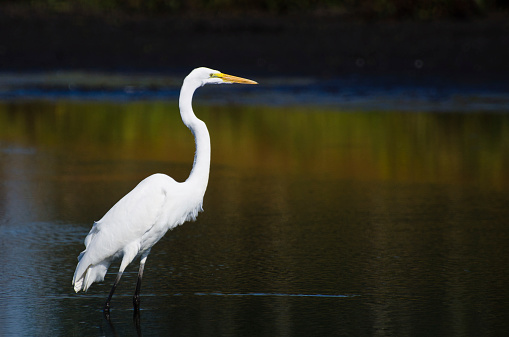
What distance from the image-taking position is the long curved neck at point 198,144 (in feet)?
18.2

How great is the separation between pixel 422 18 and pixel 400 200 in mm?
14601

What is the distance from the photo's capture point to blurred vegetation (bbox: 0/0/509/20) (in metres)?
22.5

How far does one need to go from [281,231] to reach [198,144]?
5.80ft

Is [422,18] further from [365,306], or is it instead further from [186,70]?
[365,306]

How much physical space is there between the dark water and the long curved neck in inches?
25.1

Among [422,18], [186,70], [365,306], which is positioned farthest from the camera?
[422,18]

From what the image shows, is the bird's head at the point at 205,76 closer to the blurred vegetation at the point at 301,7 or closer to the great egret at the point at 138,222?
the great egret at the point at 138,222

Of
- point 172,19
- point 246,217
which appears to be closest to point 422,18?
point 172,19

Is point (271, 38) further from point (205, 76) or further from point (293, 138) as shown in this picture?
point (205, 76)

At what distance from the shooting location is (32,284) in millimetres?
5812

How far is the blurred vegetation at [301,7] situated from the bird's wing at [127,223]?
697 inches

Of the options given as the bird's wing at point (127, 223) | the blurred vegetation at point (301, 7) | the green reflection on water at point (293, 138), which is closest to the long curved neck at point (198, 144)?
the bird's wing at point (127, 223)

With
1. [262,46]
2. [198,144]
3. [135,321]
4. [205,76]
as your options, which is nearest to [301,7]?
[262,46]

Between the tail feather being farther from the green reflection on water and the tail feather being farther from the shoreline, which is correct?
the shoreline
